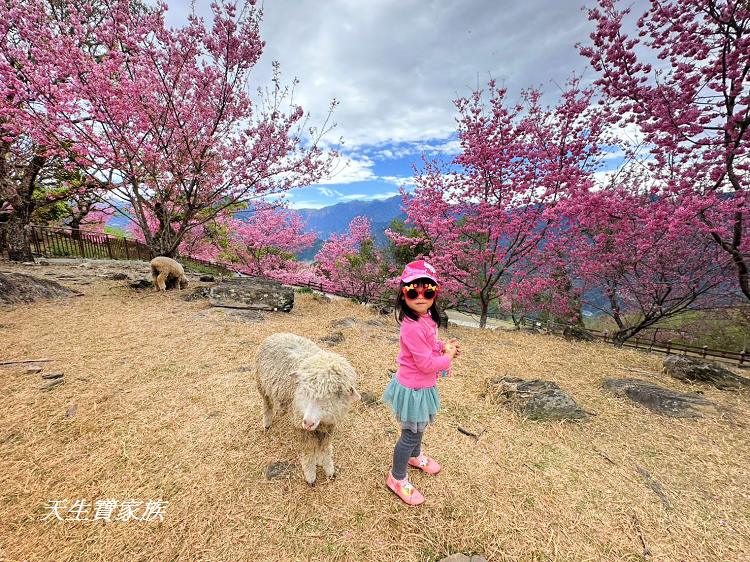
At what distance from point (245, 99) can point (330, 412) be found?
11.3 meters

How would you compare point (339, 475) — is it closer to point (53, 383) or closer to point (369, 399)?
point (369, 399)

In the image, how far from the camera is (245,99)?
9797 mm

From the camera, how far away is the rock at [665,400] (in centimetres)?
422

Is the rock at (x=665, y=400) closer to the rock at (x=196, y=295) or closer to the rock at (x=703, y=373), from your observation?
the rock at (x=703, y=373)

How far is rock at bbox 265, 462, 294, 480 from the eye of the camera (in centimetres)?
295

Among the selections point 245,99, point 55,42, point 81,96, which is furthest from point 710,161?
point 55,42

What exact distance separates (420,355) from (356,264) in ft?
54.0

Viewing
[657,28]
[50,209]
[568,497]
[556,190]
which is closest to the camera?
[568,497]

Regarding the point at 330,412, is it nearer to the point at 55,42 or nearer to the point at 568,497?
the point at 568,497

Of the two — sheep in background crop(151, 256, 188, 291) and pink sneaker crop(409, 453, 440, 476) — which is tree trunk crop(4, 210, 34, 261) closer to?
sheep in background crop(151, 256, 188, 291)

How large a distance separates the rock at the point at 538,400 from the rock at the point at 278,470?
332cm

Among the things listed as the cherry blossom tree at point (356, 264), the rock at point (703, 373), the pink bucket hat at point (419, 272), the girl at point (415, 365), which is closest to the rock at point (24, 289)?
the girl at point (415, 365)

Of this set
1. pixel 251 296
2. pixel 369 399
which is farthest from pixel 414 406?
pixel 251 296

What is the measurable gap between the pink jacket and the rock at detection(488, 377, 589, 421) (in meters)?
2.53
